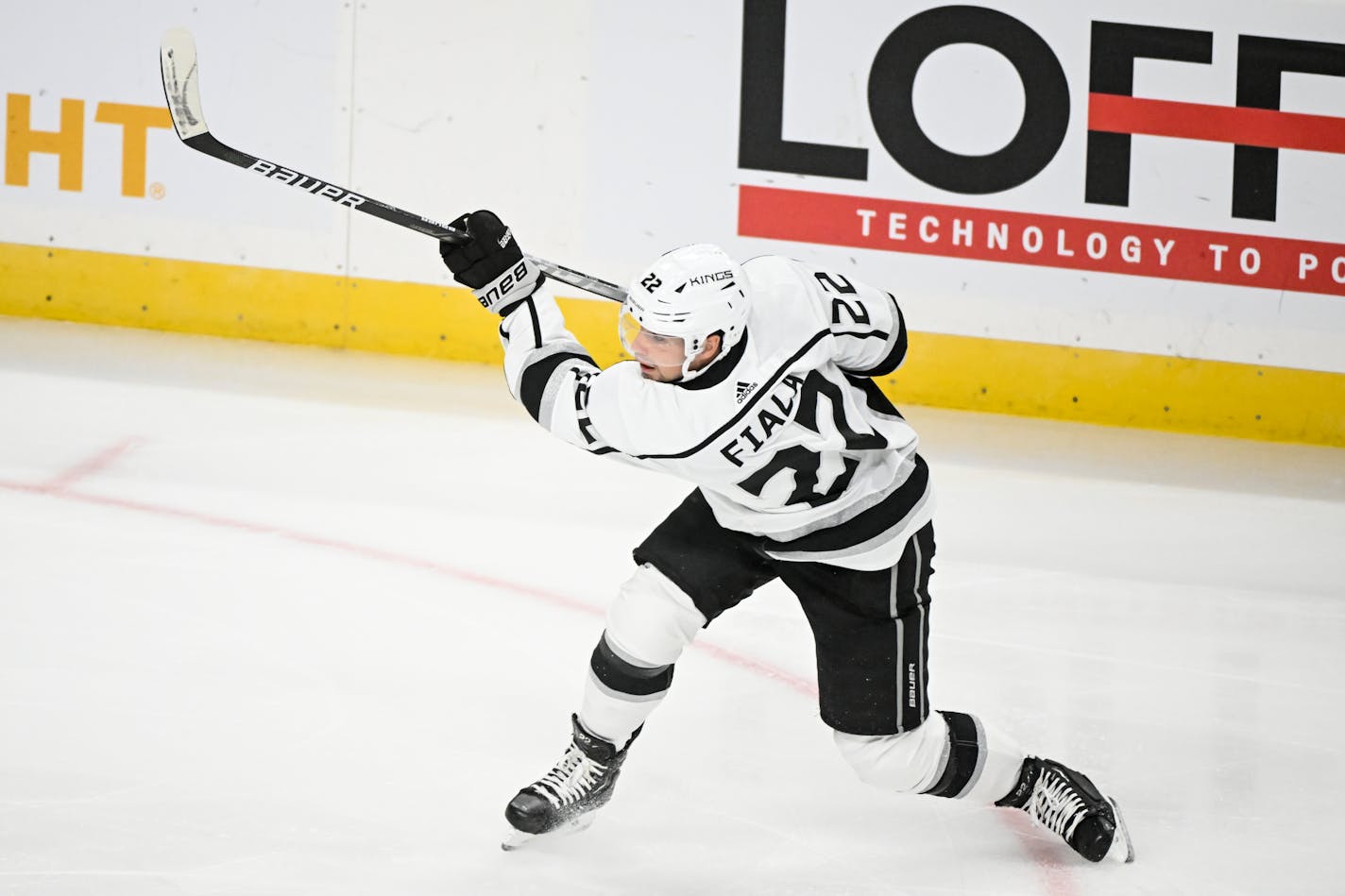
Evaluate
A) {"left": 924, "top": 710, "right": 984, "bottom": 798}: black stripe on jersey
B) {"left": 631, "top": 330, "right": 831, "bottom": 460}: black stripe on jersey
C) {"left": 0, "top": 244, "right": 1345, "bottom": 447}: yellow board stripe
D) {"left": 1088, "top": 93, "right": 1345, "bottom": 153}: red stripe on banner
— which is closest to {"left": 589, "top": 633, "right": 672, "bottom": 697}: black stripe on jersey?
{"left": 631, "top": 330, "right": 831, "bottom": 460}: black stripe on jersey

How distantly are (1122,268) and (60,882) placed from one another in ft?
15.4

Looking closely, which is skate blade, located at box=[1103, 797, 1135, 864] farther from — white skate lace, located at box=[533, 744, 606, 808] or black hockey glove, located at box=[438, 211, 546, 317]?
black hockey glove, located at box=[438, 211, 546, 317]

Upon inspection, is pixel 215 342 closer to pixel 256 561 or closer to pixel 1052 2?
pixel 256 561

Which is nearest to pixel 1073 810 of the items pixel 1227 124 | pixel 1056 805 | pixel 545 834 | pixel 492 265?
pixel 1056 805

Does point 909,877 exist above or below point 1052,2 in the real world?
below

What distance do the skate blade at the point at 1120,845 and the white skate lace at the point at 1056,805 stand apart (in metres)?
0.07

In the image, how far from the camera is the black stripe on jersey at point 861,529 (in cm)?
240

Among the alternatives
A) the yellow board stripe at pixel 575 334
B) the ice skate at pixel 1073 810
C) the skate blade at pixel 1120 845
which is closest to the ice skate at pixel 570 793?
the ice skate at pixel 1073 810

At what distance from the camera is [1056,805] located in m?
2.59

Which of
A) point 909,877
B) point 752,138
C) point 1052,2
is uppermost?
point 1052,2

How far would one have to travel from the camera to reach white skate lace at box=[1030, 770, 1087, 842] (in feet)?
8.44

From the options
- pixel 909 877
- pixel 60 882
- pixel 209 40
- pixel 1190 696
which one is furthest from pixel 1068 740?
pixel 209 40

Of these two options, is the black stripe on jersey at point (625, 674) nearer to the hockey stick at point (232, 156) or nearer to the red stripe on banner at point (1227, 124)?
the hockey stick at point (232, 156)

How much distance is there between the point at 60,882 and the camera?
2.25 meters
